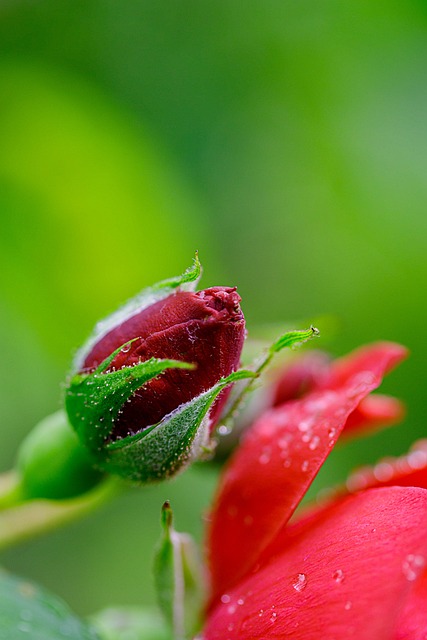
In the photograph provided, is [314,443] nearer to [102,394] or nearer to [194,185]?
[102,394]

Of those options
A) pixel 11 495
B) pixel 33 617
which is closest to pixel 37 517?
pixel 11 495

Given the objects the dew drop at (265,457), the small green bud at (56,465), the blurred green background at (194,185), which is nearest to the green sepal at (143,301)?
the small green bud at (56,465)

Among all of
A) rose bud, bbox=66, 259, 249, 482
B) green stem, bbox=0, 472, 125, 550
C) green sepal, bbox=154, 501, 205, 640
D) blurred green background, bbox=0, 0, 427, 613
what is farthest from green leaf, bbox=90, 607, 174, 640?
blurred green background, bbox=0, 0, 427, 613

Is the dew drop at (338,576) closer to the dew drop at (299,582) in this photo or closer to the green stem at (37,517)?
the dew drop at (299,582)

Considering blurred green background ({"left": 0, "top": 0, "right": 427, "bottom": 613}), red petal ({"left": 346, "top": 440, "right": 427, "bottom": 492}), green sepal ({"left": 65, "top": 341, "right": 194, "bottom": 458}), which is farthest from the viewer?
blurred green background ({"left": 0, "top": 0, "right": 427, "bottom": 613})

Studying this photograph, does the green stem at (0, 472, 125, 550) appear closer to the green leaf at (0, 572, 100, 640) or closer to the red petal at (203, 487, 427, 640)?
the green leaf at (0, 572, 100, 640)
